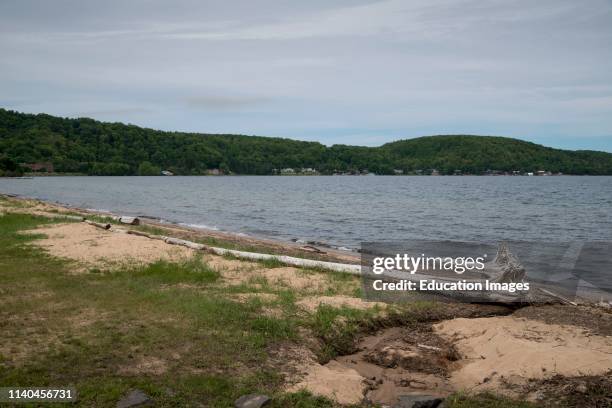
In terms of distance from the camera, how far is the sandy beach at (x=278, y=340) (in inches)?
271

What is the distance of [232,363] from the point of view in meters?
7.49

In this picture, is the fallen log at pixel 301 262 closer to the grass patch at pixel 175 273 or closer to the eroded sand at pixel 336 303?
the grass patch at pixel 175 273

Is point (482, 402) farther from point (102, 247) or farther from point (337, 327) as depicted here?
point (102, 247)

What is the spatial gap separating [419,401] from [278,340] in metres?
2.75

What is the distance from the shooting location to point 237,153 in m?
174

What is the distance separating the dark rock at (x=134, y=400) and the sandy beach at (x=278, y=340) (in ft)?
0.37

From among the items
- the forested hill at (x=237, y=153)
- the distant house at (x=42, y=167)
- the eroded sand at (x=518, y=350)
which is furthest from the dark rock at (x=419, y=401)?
the distant house at (x=42, y=167)

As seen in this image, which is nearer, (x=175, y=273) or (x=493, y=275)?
(x=175, y=273)

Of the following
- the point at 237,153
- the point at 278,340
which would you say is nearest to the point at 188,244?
the point at 278,340

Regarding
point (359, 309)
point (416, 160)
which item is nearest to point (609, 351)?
point (359, 309)

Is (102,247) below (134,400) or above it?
above

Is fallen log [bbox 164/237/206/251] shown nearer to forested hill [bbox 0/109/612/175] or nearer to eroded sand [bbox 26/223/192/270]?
eroded sand [bbox 26/223/192/270]

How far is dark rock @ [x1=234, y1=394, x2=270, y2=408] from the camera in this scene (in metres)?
6.26

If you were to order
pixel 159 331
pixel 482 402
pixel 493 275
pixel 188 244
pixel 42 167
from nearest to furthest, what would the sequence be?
pixel 482 402 → pixel 159 331 → pixel 493 275 → pixel 188 244 → pixel 42 167
